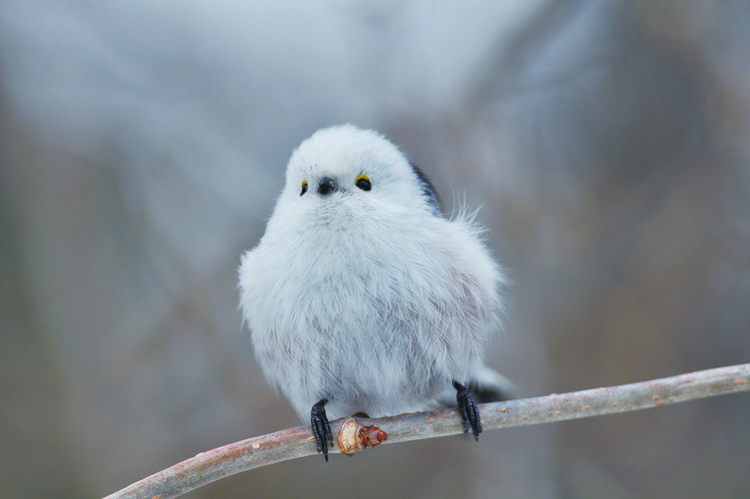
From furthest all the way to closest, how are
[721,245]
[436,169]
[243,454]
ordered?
[436,169] → [721,245] → [243,454]

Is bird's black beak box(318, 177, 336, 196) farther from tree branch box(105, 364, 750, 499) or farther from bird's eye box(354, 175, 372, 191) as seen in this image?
tree branch box(105, 364, 750, 499)

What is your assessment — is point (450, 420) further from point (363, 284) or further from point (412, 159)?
point (412, 159)

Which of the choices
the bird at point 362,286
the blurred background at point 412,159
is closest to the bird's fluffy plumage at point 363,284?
the bird at point 362,286

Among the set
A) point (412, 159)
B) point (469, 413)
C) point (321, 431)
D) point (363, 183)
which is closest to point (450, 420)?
point (469, 413)

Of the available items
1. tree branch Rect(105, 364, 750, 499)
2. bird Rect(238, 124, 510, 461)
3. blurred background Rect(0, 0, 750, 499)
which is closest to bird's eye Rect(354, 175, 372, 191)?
bird Rect(238, 124, 510, 461)

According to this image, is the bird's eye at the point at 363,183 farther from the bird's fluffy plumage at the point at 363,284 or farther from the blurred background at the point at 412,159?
the blurred background at the point at 412,159

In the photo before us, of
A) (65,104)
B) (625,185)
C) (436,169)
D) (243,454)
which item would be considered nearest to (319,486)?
(243,454)

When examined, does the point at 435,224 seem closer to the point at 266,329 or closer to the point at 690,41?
the point at 266,329
